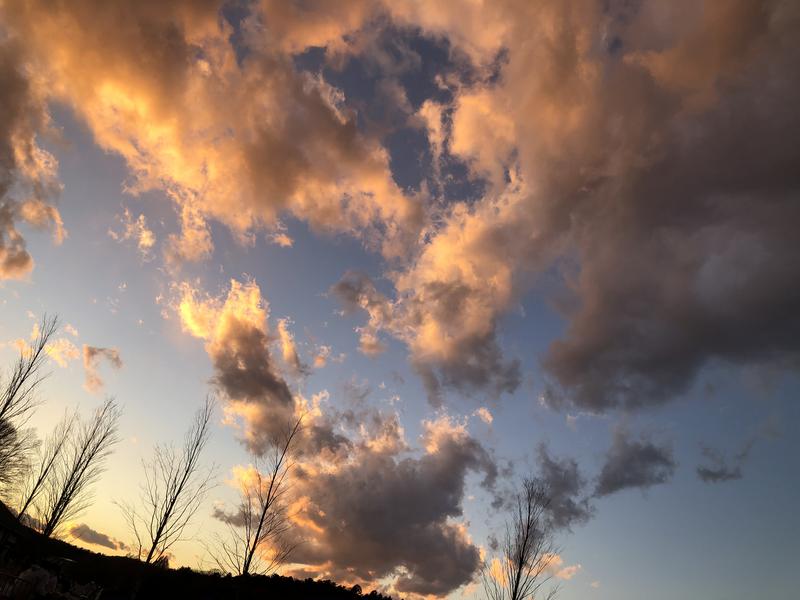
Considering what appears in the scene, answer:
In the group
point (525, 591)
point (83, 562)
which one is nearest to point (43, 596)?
point (525, 591)

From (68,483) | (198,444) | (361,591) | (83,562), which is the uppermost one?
(198,444)

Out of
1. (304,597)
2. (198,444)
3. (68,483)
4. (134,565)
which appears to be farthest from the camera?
(134,565)

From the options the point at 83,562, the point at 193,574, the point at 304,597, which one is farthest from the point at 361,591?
the point at 83,562

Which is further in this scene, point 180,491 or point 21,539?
point 21,539

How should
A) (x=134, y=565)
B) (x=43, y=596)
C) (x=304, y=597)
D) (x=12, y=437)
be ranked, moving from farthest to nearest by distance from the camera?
(x=134, y=565) < (x=12, y=437) < (x=304, y=597) < (x=43, y=596)

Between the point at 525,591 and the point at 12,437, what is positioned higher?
the point at 12,437

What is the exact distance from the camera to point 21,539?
83.3ft

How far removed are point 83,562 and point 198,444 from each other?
32.4 metres

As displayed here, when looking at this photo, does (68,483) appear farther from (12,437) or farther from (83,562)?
(83,562)

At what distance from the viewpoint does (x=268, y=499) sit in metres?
17.6

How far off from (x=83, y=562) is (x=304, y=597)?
26.5 m

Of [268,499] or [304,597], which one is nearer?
[268,499]

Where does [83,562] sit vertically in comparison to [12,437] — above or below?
below

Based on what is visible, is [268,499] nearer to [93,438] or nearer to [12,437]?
[93,438]
